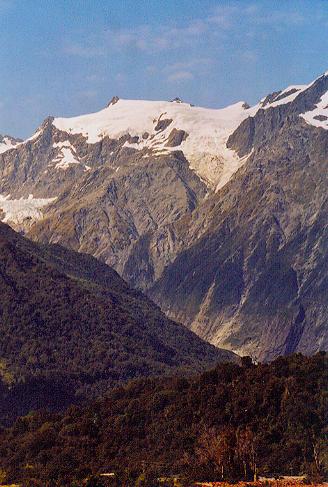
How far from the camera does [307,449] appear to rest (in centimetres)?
17725

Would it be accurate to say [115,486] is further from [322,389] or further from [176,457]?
[322,389]

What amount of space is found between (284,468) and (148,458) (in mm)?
25143

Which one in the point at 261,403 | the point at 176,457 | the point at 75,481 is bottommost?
the point at 75,481

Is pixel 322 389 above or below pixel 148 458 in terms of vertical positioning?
above

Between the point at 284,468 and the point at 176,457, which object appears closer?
the point at 284,468

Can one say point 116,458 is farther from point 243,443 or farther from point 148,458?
point 243,443

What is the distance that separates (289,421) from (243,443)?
22.3 metres

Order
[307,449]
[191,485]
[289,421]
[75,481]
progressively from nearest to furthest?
[191,485], [75,481], [307,449], [289,421]

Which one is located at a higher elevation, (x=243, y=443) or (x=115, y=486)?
(x=243, y=443)

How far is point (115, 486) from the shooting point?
16100 cm

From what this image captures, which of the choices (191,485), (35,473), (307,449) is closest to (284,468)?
(307,449)

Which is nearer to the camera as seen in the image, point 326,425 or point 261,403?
point 326,425

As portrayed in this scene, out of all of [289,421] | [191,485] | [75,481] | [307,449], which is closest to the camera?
[191,485]

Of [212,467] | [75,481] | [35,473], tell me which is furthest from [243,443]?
[35,473]
